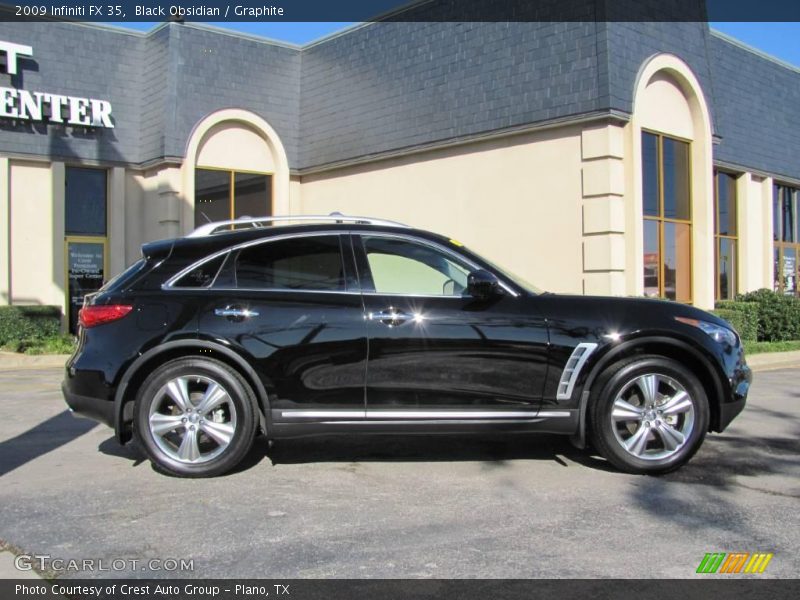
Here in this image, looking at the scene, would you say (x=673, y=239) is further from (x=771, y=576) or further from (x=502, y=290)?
(x=771, y=576)

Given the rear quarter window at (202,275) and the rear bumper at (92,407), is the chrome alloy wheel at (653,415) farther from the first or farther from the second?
the rear bumper at (92,407)

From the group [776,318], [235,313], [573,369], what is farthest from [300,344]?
[776,318]

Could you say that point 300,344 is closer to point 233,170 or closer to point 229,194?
point 229,194

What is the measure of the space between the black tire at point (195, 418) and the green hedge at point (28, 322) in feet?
37.1

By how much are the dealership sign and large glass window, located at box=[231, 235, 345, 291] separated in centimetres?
1246

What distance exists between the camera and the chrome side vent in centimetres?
527

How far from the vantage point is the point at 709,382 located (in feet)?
17.9

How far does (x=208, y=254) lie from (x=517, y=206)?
31.1ft

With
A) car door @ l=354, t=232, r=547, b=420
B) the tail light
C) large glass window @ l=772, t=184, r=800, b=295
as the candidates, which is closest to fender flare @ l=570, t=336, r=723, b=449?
car door @ l=354, t=232, r=547, b=420

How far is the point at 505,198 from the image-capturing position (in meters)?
14.4

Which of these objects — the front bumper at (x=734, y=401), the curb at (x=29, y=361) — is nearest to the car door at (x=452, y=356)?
the front bumper at (x=734, y=401)

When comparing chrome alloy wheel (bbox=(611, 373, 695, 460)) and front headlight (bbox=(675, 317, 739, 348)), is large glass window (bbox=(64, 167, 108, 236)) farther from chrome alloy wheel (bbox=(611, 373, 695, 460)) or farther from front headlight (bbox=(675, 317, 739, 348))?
front headlight (bbox=(675, 317, 739, 348))

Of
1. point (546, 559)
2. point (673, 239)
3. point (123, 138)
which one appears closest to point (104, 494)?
point (546, 559)

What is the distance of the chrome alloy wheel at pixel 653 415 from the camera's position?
532 centimetres
